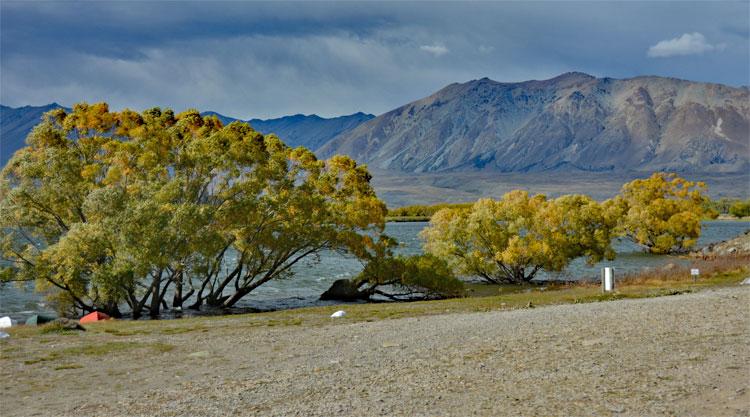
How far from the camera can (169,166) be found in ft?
139

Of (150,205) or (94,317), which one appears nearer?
(94,317)

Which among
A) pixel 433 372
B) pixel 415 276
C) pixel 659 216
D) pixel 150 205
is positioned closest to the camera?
pixel 433 372

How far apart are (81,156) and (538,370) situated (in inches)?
1369

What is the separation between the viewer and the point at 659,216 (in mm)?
97000

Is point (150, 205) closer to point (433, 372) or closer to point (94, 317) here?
point (94, 317)

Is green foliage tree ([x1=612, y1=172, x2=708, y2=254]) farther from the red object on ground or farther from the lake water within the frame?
the red object on ground

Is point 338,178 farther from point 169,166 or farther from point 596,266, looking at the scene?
point 596,266

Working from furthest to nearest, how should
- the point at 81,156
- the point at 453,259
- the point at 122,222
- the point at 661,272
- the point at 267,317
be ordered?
the point at 453,259 < the point at 661,272 < the point at 81,156 < the point at 122,222 < the point at 267,317

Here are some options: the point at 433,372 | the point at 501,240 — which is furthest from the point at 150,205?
the point at 501,240

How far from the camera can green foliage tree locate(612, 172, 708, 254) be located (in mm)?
93688

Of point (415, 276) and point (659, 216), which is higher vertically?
point (659, 216)

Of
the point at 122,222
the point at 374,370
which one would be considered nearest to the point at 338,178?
the point at 122,222

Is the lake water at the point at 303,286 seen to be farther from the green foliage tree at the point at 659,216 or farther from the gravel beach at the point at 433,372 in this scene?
the gravel beach at the point at 433,372

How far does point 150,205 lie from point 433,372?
25.3 m
